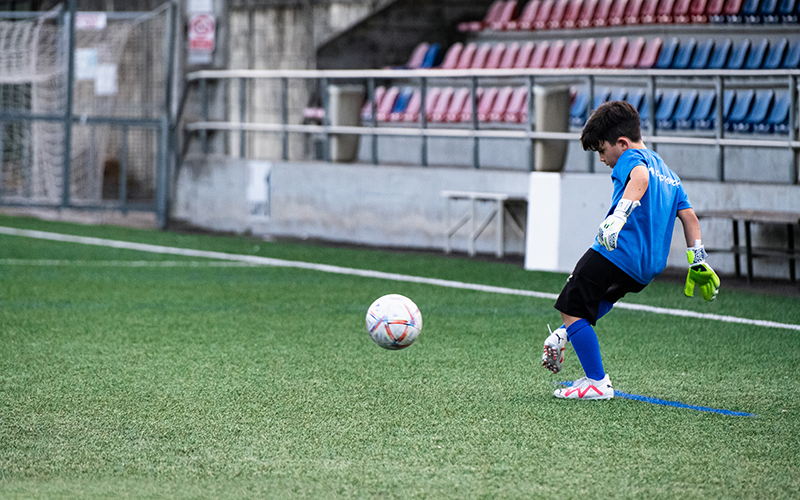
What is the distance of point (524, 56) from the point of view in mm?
18734

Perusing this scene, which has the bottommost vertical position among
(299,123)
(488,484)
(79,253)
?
(488,484)

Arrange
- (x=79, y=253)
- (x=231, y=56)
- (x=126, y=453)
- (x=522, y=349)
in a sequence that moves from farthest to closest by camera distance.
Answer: (x=231, y=56) → (x=79, y=253) → (x=522, y=349) → (x=126, y=453)

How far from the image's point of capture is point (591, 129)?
572cm

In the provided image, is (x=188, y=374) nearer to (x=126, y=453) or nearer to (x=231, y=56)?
(x=126, y=453)

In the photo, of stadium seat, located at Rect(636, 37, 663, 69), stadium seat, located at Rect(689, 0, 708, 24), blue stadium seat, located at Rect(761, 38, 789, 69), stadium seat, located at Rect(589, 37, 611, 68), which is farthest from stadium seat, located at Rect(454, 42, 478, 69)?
blue stadium seat, located at Rect(761, 38, 789, 69)

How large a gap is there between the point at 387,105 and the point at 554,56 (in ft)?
9.57

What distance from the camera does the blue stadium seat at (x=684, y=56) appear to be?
16766 mm

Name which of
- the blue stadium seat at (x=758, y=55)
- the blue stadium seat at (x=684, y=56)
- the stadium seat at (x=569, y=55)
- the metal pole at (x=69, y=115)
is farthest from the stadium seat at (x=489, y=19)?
the metal pole at (x=69, y=115)

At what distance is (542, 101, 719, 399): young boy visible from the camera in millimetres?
5664

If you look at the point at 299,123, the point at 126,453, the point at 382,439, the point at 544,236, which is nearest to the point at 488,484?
the point at 382,439

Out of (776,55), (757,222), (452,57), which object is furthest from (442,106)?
(757,222)

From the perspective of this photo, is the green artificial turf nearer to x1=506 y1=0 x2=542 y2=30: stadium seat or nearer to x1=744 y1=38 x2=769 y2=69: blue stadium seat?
x1=744 y1=38 x2=769 y2=69: blue stadium seat

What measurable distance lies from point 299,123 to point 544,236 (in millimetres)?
8443

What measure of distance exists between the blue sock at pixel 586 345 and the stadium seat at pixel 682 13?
12.6 m
